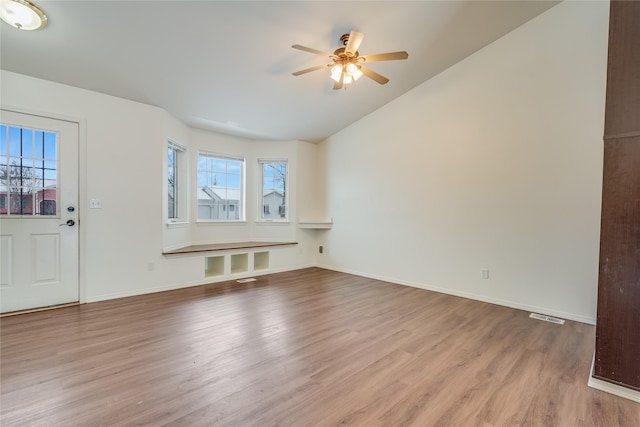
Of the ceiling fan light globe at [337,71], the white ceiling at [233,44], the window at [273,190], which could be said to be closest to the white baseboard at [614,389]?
the ceiling fan light globe at [337,71]

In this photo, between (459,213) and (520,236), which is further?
(459,213)

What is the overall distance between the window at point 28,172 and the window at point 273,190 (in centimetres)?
308

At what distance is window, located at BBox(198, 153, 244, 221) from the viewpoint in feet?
16.5

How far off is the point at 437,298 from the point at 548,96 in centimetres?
262

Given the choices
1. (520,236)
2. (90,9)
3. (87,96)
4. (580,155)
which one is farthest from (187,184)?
(580,155)

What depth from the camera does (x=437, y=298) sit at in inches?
146

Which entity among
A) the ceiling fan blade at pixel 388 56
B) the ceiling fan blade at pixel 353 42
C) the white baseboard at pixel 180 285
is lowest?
the white baseboard at pixel 180 285

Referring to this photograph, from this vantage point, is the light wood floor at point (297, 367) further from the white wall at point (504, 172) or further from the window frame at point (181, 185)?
the window frame at point (181, 185)

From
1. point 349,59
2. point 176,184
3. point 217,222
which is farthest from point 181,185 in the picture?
point 349,59

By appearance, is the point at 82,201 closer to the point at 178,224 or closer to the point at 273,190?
the point at 178,224

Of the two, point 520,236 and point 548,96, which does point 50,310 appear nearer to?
→ point 520,236

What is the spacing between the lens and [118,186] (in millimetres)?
3545

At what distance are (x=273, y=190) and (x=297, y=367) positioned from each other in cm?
403

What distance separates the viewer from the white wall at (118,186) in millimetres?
3203
